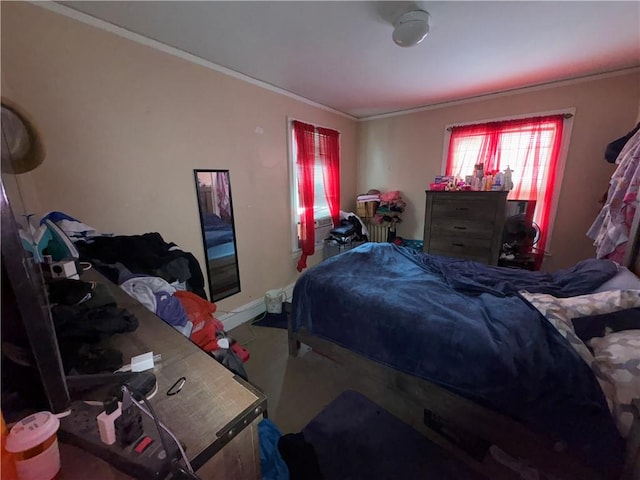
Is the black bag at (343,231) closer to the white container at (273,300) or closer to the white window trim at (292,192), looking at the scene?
the white window trim at (292,192)

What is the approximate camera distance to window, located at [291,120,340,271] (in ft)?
9.98

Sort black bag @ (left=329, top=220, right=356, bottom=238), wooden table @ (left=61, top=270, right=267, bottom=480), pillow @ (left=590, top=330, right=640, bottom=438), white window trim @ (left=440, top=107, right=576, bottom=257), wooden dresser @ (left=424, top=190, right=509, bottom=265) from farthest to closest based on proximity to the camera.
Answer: black bag @ (left=329, top=220, right=356, bottom=238), wooden dresser @ (left=424, top=190, right=509, bottom=265), white window trim @ (left=440, top=107, right=576, bottom=257), pillow @ (left=590, top=330, right=640, bottom=438), wooden table @ (left=61, top=270, right=267, bottom=480)

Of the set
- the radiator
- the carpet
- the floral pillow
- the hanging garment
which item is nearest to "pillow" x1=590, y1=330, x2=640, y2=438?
the floral pillow

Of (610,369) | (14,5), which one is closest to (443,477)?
(610,369)

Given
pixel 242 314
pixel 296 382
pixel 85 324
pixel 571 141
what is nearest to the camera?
pixel 85 324

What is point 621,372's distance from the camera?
0.96m

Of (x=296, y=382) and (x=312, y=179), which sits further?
(x=312, y=179)

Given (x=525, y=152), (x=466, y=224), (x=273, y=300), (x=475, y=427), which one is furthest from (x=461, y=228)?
(x=273, y=300)

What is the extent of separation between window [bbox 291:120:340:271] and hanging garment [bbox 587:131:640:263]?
263cm

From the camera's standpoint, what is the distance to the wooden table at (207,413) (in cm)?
54

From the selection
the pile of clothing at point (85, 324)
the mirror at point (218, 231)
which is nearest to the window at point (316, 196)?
the mirror at point (218, 231)

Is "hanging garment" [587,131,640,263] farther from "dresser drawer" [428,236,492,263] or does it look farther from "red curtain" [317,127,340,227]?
"red curtain" [317,127,340,227]

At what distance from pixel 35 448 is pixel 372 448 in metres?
1.50

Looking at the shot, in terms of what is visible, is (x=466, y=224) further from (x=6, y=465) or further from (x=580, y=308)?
(x=6, y=465)
